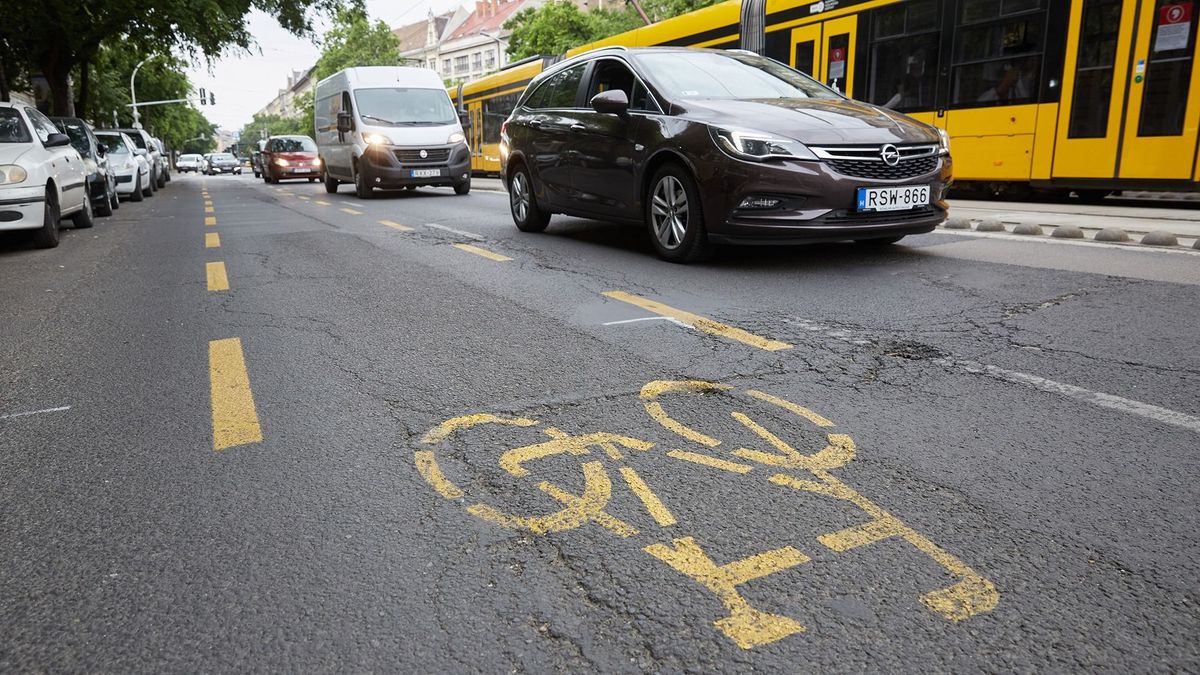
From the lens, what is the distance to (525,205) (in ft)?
30.9

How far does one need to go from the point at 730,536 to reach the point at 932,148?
16.7 feet

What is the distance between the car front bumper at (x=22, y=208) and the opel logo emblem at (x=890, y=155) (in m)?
8.54

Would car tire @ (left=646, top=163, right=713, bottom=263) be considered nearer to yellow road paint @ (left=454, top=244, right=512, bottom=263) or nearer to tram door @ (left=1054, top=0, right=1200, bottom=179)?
yellow road paint @ (left=454, top=244, right=512, bottom=263)

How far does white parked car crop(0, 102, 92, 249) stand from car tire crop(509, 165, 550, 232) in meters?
5.03

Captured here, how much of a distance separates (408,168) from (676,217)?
38.0ft

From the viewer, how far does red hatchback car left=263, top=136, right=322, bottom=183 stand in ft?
104

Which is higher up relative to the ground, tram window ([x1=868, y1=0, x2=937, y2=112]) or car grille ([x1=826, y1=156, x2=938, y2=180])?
tram window ([x1=868, y1=0, x2=937, y2=112])

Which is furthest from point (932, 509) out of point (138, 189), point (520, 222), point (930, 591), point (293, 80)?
point (293, 80)

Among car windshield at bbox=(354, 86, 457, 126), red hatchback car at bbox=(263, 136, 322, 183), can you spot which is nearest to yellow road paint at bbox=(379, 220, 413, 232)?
car windshield at bbox=(354, 86, 457, 126)

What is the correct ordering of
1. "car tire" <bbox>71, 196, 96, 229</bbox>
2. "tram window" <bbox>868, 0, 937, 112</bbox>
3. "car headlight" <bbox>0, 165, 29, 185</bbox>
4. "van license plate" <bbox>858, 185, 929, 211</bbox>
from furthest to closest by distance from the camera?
"tram window" <bbox>868, 0, 937, 112</bbox> → "car tire" <bbox>71, 196, 96, 229</bbox> → "car headlight" <bbox>0, 165, 29, 185</bbox> → "van license plate" <bbox>858, 185, 929, 211</bbox>

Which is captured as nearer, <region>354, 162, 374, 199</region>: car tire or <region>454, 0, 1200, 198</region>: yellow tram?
<region>454, 0, 1200, 198</region>: yellow tram

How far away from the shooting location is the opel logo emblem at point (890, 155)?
6.20m

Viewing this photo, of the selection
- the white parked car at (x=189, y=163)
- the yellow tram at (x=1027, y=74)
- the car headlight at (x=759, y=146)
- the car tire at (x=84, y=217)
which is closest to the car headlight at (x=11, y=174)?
the car tire at (x=84, y=217)

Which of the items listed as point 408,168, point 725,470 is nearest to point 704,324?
point 725,470
